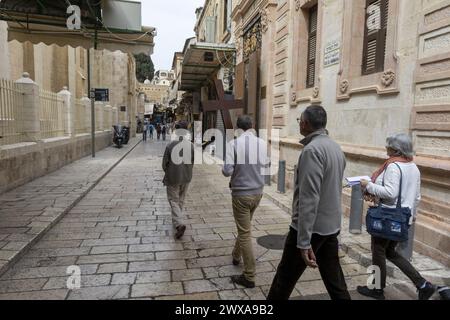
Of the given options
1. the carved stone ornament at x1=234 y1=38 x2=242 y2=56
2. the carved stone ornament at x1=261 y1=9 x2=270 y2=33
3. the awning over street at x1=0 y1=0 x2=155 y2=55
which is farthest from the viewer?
the carved stone ornament at x1=234 y1=38 x2=242 y2=56

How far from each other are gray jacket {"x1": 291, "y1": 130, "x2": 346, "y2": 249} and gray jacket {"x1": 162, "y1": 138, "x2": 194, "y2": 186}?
2857 mm

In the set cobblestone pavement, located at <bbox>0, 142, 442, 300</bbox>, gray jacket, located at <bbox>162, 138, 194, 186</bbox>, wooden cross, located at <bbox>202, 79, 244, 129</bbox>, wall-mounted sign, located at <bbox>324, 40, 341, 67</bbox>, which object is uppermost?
wall-mounted sign, located at <bbox>324, 40, 341, 67</bbox>

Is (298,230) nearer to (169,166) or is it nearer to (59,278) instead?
(59,278)

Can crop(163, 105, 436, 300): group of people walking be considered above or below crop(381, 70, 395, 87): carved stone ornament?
below

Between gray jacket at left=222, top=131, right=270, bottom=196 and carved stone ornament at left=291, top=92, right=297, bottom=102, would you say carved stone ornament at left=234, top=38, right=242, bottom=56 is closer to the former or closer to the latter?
carved stone ornament at left=291, top=92, right=297, bottom=102

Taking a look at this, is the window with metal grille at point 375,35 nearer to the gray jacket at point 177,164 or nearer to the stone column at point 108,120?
the gray jacket at point 177,164

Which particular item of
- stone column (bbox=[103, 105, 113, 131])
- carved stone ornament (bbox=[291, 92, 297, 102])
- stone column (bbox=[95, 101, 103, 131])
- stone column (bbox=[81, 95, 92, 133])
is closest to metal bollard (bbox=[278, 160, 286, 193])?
carved stone ornament (bbox=[291, 92, 297, 102])

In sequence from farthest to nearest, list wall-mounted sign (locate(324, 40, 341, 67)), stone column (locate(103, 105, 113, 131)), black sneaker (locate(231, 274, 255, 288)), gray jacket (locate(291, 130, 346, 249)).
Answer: stone column (locate(103, 105, 113, 131))
wall-mounted sign (locate(324, 40, 341, 67))
black sneaker (locate(231, 274, 255, 288))
gray jacket (locate(291, 130, 346, 249))

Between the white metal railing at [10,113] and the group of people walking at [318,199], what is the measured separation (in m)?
6.28

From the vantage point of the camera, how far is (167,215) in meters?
6.55

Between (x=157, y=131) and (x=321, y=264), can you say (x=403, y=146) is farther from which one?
(x=157, y=131)

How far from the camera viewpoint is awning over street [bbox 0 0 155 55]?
368 inches

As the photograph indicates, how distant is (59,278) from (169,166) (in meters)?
2.10

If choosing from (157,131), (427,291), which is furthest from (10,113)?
(157,131)
